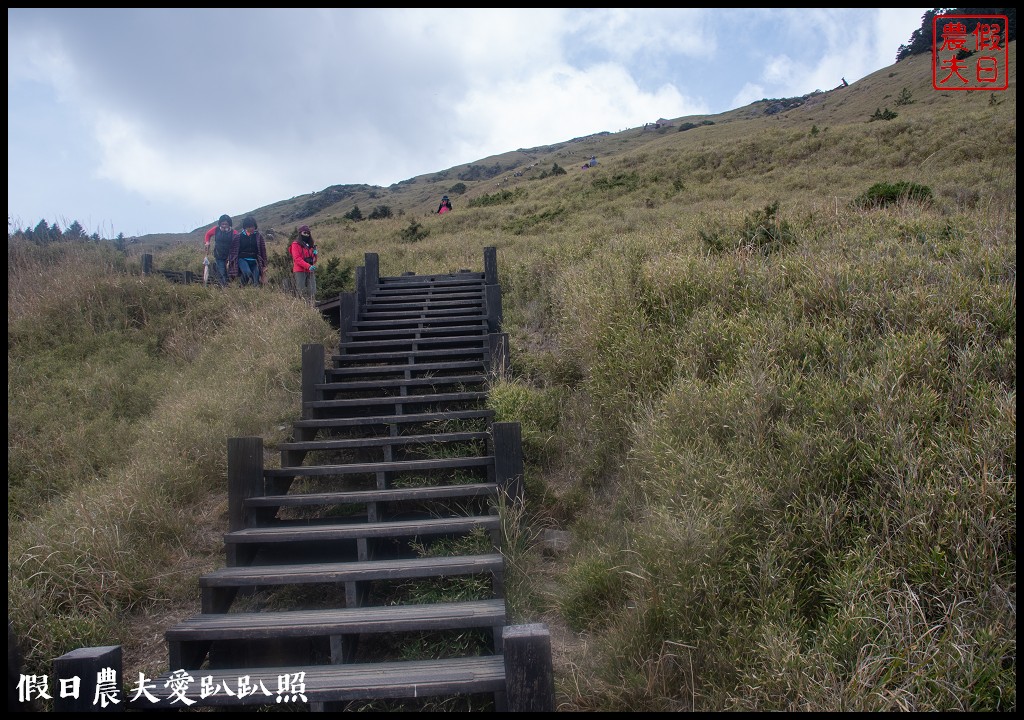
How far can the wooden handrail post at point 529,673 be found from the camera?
285 centimetres

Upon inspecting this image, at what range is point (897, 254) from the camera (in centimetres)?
611

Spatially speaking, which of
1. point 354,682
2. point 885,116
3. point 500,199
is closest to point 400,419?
point 354,682

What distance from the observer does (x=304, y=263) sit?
39.4 feet

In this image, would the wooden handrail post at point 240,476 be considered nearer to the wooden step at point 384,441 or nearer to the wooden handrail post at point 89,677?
the wooden step at point 384,441

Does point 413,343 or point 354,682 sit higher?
point 413,343

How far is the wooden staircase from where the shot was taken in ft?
11.4

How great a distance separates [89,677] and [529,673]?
2064 millimetres

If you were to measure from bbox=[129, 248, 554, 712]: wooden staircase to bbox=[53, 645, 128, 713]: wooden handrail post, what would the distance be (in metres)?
0.42

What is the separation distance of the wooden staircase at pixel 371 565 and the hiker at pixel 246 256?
6310mm

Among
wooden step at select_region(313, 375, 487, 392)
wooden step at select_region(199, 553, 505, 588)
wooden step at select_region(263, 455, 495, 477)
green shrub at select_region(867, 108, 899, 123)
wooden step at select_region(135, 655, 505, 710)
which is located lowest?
wooden step at select_region(135, 655, 505, 710)

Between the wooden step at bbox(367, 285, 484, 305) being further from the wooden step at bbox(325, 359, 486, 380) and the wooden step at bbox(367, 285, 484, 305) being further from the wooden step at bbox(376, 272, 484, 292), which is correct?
the wooden step at bbox(325, 359, 486, 380)

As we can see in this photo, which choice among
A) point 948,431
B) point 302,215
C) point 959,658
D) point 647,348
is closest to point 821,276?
point 647,348
